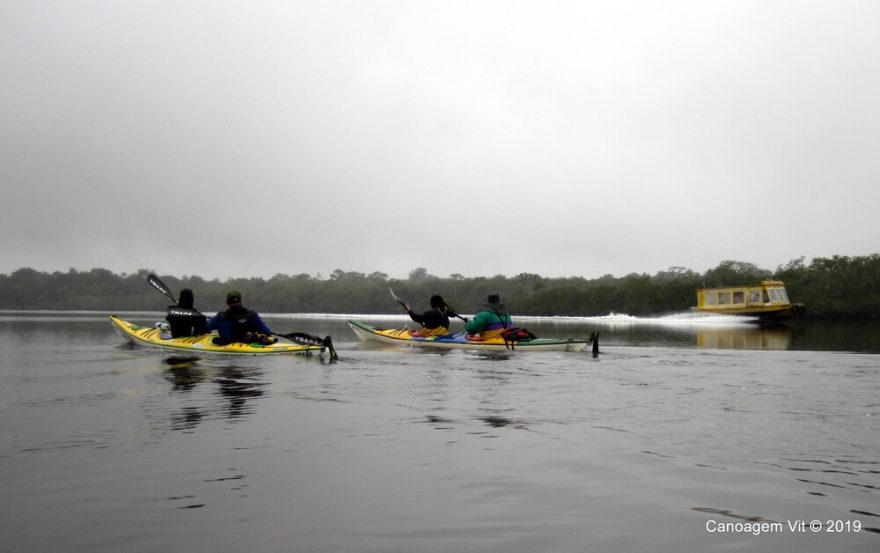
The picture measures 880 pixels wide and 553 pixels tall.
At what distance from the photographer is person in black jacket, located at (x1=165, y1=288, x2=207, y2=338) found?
20.5 metres

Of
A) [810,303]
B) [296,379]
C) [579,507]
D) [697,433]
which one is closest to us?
[579,507]

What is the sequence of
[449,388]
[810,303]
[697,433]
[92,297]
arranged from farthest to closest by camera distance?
[92,297]
[810,303]
[449,388]
[697,433]

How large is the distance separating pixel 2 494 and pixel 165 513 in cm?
159

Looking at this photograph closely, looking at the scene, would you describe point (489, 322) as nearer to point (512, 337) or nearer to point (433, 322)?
point (512, 337)

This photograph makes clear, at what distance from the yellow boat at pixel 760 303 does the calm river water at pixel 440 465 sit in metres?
45.2

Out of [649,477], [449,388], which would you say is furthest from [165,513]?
[449,388]

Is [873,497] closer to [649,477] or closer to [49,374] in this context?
[649,477]

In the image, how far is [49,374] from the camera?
49.3 feet

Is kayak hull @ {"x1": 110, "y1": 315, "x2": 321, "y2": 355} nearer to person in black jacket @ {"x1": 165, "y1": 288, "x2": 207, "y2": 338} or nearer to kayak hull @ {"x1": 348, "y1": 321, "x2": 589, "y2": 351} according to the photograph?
person in black jacket @ {"x1": 165, "y1": 288, "x2": 207, "y2": 338}

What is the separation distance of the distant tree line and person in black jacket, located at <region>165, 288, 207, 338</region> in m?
61.5

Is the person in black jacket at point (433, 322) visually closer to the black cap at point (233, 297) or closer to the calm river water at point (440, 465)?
the black cap at point (233, 297)

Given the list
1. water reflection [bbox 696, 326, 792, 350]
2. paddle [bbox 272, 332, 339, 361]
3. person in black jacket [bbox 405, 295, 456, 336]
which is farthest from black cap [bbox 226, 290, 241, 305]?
water reflection [bbox 696, 326, 792, 350]

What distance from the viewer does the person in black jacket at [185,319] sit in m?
20.5

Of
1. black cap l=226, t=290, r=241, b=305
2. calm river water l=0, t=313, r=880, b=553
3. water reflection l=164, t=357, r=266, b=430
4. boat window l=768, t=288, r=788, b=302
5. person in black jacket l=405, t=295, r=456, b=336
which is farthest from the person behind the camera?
boat window l=768, t=288, r=788, b=302
